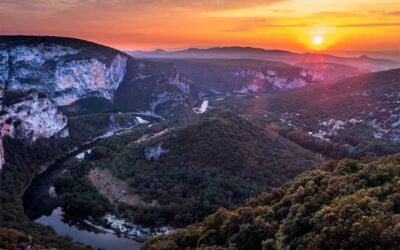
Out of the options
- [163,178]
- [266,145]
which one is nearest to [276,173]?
[266,145]

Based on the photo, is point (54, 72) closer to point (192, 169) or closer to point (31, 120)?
point (31, 120)

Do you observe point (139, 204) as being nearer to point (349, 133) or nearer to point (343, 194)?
point (343, 194)

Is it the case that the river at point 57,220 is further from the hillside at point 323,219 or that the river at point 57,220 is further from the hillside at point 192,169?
the hillside at point 323,219

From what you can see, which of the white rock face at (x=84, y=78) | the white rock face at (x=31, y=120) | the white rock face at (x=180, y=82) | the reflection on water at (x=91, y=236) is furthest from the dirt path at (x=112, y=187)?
the white rock face at (x=180, y=82)

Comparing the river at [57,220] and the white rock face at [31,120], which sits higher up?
the white rock face at [31,120]

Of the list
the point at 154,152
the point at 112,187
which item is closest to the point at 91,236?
the point at 112,187

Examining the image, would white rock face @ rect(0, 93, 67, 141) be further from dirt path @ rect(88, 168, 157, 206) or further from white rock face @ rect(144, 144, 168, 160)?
white rock face @ rect(144, 144, 168, 160)
